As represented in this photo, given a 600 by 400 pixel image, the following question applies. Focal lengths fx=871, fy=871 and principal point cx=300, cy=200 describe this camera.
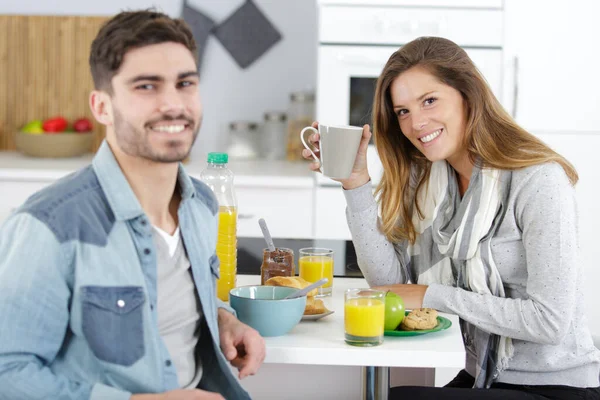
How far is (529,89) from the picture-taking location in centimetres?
331

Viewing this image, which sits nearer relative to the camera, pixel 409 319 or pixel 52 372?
pixel 52 372

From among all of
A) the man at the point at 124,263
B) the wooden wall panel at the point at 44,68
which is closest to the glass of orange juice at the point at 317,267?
the man at the point at 124,263

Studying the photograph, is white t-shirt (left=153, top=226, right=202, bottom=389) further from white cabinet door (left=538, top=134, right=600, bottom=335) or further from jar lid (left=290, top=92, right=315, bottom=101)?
jar lid (left=290, top=92, right=315, bottom=101)

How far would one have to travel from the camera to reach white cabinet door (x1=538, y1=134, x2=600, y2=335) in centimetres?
331

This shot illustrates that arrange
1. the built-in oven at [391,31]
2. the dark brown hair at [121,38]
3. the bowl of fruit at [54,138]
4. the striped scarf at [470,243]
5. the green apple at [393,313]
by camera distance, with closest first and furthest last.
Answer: the dark brown hair at [121,38] < the green apple at [393,313] < the striped scarf at [470,243] < the built-in oven at [391,31] < the bowl of fruit at [54,138]

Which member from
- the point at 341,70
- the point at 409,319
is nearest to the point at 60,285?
the point at 409,319

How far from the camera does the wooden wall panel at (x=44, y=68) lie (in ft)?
13.0

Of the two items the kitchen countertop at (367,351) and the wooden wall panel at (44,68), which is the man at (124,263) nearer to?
the kitchen countertop at (367,351)

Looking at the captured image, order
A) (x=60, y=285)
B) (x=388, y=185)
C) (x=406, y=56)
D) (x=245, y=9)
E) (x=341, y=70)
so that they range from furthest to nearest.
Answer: (x=245, y=9), (x=341, y=70), (x=388, y=185), (x=406, y=56), (x=60, y=285)

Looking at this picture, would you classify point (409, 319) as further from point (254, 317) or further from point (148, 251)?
point (148, 251)

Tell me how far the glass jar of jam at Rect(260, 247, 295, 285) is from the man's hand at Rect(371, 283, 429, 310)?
0.19 meters

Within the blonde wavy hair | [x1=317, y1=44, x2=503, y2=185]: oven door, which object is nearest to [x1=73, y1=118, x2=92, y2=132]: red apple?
[x1=317, y1=44, x2=503, y2=185]: oven door

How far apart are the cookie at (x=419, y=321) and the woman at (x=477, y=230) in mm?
161

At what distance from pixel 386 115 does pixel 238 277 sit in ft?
1.71
